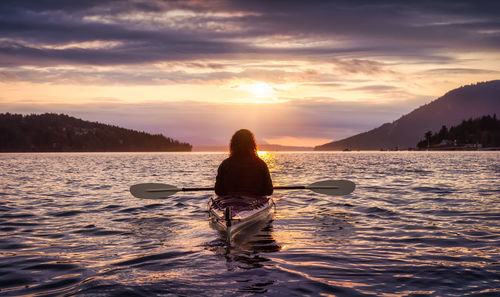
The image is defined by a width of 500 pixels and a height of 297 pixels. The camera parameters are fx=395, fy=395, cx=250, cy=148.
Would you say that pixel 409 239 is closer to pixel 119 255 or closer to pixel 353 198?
pixel 119 255

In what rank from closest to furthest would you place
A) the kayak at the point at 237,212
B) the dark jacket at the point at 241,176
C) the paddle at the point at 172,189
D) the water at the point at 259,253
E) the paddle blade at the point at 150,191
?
the water at the point at 259,253, the kayak at the point at 237,212, the dark jacket at the point at 241,176, the paddle at the point at 172,189, the paddle blade at the point at 150,191

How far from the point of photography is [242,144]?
40.6 feet

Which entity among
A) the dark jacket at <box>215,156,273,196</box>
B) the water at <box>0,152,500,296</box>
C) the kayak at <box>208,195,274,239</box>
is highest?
the dark jacket at <box>215,156,273,196</box>

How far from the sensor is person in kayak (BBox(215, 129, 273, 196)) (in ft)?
40.8

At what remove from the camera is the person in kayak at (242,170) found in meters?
12.4

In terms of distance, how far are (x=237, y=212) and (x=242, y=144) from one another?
2.33 meters

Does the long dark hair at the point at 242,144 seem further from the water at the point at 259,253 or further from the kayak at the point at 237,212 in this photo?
the water at the point at 259,253

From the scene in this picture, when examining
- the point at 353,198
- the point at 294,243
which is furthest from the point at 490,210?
the point at 294,243

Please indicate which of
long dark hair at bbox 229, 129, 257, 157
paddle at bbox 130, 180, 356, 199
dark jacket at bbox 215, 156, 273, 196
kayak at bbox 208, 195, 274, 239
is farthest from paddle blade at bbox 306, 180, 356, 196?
long dark hair at bbox 229, 129, 257, 157

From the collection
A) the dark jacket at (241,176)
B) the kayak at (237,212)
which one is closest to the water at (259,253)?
the kayak at (237,212)

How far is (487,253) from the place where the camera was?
9.19 m

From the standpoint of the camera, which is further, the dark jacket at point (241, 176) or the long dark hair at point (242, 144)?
the dark jacket at point (241, 176)

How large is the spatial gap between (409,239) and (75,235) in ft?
31.3

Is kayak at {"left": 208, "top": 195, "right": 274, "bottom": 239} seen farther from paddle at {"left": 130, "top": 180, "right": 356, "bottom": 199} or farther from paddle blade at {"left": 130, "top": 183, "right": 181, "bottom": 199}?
paddle blade at {"left": 130, "top": 183, "right": 181, "bottom": 199}
